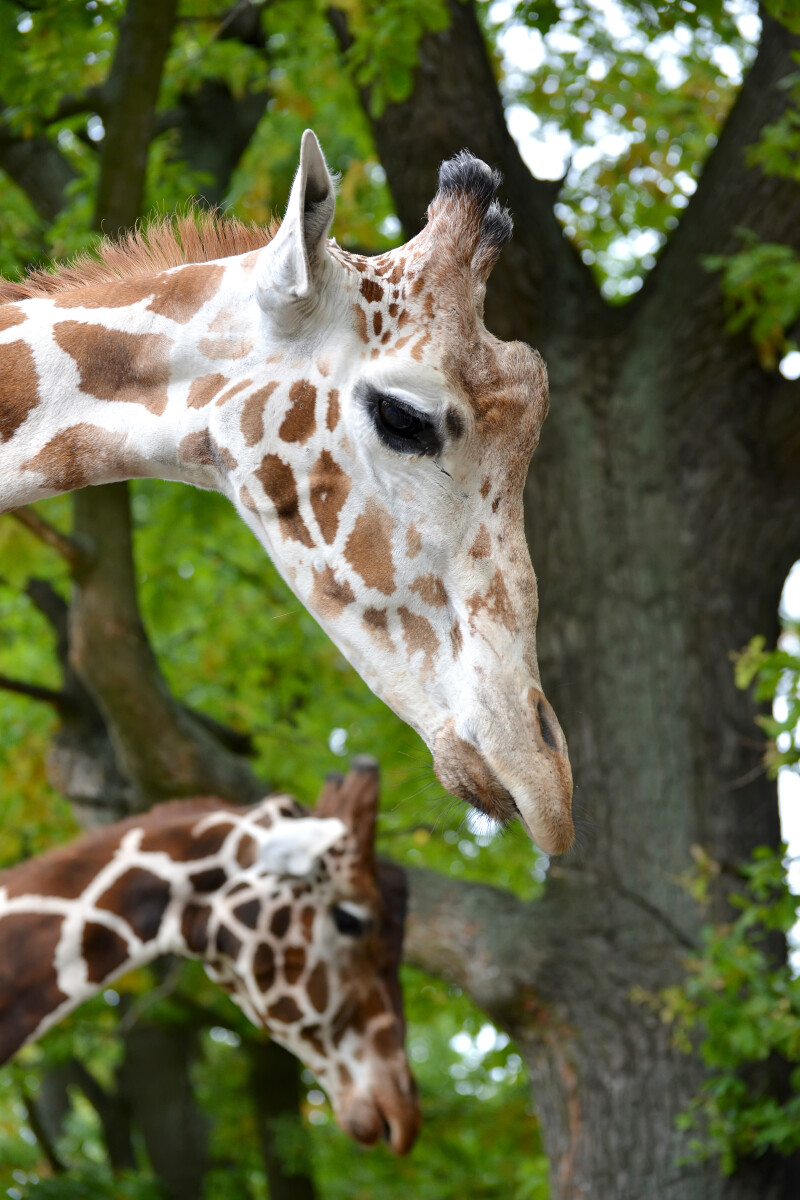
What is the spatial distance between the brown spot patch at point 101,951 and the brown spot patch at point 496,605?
8.99ft

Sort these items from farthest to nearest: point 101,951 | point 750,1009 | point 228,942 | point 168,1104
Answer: point 168,1104, point 228,942, point 101,951, point 750,1009

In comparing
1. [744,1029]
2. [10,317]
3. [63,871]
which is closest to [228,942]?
[63,871]

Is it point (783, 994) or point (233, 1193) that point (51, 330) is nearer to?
point (783, 994)

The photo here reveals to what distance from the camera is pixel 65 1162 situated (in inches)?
398

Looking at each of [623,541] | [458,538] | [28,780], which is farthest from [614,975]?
[28,780]

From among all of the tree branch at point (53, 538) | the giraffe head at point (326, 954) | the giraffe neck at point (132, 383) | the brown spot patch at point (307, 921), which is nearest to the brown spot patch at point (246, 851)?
the giraffe head at point (326, 954)

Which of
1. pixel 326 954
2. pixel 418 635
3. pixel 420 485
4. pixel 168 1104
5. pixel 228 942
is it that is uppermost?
pixel 420 485

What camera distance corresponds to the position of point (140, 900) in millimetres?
4367

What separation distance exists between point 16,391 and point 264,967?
282cm

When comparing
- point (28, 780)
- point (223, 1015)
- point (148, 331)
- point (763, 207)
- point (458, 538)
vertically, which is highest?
point (148, 331)

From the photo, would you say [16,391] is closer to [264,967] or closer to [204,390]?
[204,390]

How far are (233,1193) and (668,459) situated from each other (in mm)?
6902

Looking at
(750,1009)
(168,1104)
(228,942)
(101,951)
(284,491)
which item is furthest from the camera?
(168,1104)

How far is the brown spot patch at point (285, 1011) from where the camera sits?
4508 millimetres
